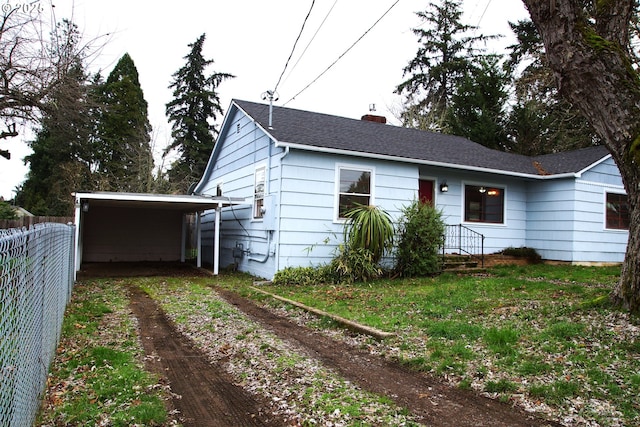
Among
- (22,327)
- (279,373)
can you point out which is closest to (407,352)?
(279,373)

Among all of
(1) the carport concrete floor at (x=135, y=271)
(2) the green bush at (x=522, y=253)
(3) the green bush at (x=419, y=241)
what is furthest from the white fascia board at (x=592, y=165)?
(1) the carport concrete floor at (x=135, y=271)

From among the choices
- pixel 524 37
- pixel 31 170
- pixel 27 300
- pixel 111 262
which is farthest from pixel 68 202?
pixel 524 37

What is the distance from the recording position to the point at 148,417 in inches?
120

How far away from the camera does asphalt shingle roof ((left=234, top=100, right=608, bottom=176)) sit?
36.0 feet

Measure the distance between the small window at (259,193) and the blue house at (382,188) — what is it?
59 mm

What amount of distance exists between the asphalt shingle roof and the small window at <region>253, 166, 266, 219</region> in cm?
145

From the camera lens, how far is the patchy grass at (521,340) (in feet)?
11.5

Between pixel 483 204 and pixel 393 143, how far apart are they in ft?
12.1

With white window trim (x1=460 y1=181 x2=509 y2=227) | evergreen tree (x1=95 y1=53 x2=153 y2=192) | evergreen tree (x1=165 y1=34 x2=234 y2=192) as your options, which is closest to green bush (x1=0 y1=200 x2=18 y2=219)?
evergreen tree (x1=95 y1=53 x2=153 y2=192)

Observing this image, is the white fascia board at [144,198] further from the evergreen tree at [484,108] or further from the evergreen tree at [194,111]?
the evergreen tree at [194,111]

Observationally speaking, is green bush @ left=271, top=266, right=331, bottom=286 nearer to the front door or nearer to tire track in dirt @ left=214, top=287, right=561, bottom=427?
tire track in dirt @ left=214, top=287, right=561, bottom=427

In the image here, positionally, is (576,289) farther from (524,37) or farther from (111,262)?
(524,37)

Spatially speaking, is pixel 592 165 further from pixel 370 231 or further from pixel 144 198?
pixel 144 198

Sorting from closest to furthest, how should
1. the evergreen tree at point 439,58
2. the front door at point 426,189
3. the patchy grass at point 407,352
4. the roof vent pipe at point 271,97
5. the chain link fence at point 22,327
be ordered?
the chain link fence at point 22,327 → the patchy grass at point 407,352 → the roof vent pipe at point 271,97 → the front door at point 426,189 → the evergreen tree at point 439,58
